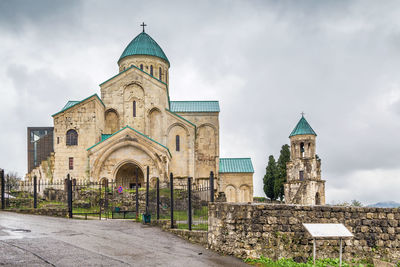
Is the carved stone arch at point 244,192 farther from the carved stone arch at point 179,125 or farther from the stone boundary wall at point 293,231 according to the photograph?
the stone boundary wall at point 293,231

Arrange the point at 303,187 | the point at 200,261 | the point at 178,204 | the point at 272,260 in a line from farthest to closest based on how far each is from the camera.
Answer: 1. the point at 303,187
2. the point at 178,204
3. the point at 272,260
4. the point at 200,261

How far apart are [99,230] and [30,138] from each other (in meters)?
38.8

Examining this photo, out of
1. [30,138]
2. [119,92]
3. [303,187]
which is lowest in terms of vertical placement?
[303,187]

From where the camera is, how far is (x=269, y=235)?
11.0m

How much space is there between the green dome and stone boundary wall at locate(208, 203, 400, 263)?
31.0 meters

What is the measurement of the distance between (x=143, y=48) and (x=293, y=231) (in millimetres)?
32681

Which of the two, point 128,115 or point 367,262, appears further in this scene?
point 128,115

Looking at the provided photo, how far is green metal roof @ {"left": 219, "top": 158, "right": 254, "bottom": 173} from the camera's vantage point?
136ft

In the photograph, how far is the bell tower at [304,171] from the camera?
131ft

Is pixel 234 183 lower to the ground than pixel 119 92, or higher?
lower

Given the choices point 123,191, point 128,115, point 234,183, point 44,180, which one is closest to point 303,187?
point 234,183

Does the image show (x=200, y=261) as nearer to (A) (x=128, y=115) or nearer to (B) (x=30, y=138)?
(A) (x=128, y=115)

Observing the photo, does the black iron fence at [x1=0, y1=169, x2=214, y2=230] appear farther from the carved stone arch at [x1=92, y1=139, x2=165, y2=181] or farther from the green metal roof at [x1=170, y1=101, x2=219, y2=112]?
the green metal roof at [x1=170, y1=101, x2=219, y2=112]

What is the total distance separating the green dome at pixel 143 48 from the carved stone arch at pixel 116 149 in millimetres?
13055
